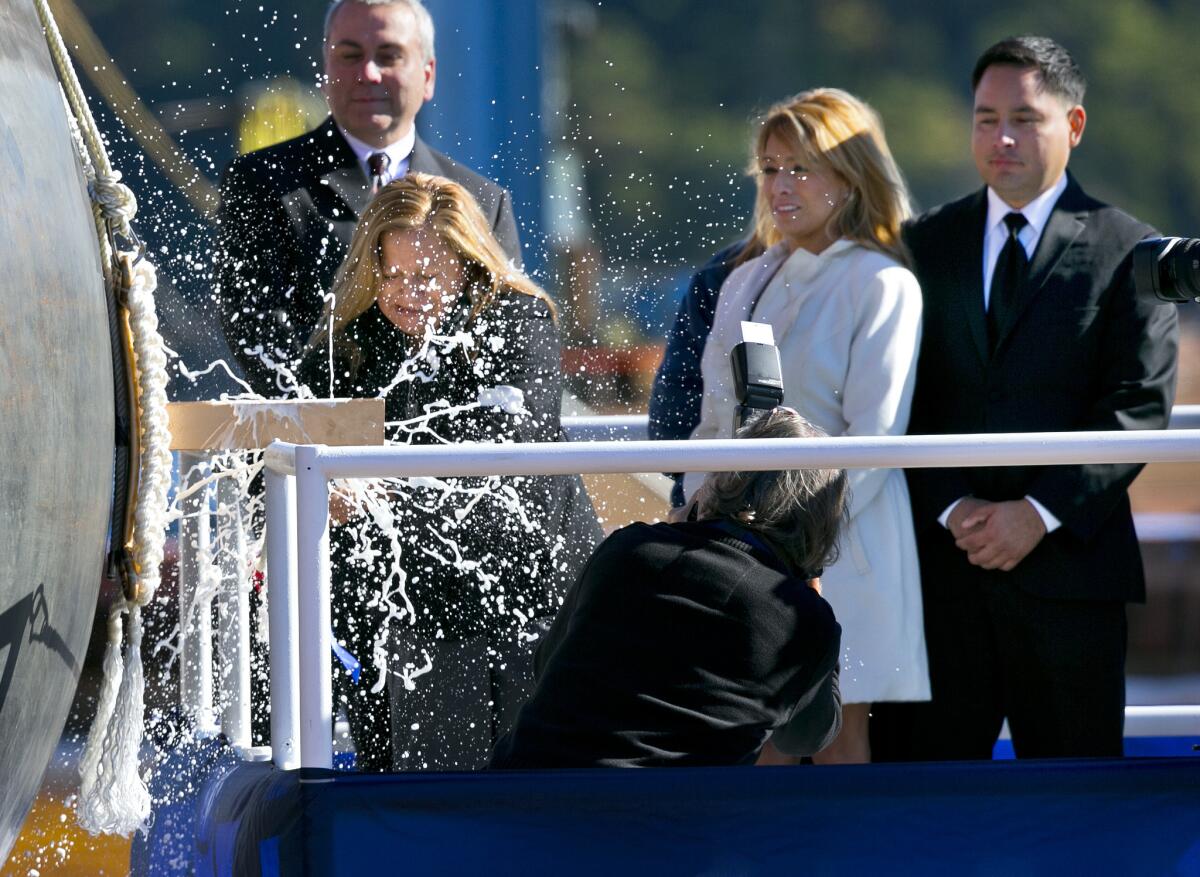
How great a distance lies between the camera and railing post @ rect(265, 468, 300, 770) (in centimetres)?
226

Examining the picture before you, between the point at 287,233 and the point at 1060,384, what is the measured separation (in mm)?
1426

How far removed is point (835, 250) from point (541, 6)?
2.22 m

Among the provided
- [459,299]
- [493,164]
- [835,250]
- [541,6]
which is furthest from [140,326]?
[541,6]

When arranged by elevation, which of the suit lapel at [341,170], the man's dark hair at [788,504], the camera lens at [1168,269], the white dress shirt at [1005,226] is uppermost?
the suit lapel at [341,170]

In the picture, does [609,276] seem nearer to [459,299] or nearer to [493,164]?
[493,164]

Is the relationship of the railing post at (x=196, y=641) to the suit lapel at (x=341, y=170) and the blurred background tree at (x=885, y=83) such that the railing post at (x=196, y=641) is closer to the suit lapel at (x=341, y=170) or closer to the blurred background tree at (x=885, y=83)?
the suit lapel at (x=341, y=170)

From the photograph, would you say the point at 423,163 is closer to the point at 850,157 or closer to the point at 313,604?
the point at 850,157

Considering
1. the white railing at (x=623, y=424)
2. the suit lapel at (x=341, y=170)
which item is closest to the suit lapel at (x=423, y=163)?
the suit lapel at (x=341, y=170)

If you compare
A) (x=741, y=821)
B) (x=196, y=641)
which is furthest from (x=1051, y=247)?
(x=196, y=641)

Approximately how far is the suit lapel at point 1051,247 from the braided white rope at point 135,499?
1664mm

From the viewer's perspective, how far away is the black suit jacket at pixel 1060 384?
10.6ft

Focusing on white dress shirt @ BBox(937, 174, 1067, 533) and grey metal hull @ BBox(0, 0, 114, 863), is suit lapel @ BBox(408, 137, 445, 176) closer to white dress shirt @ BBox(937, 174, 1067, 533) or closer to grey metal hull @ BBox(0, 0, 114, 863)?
white dress shirt @ BBox(937, 174, 1067, 533)

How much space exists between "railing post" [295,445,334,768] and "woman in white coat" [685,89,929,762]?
3.84ft

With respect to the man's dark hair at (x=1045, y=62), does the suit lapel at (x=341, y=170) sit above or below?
below
